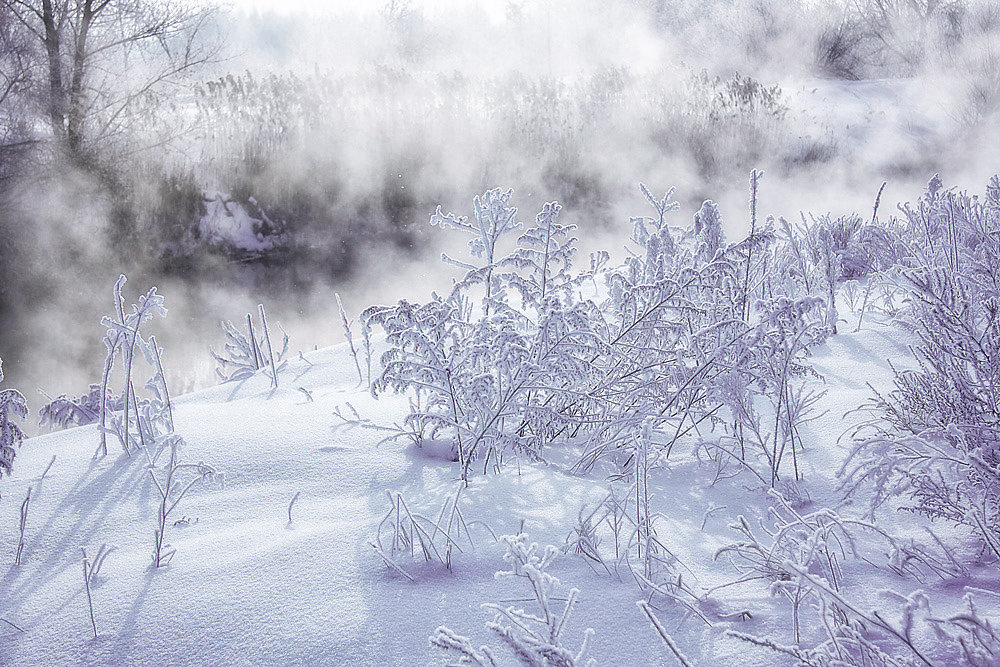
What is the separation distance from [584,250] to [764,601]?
6.25 meters

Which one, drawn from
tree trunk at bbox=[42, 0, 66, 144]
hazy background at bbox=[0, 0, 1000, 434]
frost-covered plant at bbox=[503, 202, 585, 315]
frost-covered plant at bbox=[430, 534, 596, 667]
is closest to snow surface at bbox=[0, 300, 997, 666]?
frost-covered plant at bbox=[430, 534, 596, 667]

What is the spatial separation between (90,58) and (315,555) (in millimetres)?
10922

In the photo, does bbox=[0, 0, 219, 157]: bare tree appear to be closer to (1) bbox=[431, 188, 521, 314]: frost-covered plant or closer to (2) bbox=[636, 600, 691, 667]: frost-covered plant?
(1) bbox=[431, 188, 521, 314]: frost-covered plant

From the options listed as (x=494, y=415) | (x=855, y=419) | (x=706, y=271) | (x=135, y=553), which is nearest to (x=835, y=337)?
(x=855, y=419)

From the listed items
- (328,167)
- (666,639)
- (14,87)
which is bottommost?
(666,639)

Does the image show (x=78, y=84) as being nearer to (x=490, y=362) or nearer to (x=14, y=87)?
(x=14, y=87)

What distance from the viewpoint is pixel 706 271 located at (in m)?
1.79

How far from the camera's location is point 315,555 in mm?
1223

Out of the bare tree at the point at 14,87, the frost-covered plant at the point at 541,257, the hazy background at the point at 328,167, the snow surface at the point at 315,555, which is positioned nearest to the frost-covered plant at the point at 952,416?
the snow surface at the point at 315,555

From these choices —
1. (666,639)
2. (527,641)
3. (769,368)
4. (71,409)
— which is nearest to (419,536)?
(527,641)

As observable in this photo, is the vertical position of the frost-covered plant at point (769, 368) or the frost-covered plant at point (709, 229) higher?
the frost-covered plant at point (709, 229)

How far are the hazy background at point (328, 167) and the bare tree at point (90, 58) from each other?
4 cm

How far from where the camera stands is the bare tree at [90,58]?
8938mm

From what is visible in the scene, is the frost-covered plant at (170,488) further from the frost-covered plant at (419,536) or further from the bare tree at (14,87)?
the bare tree at (14,87)
